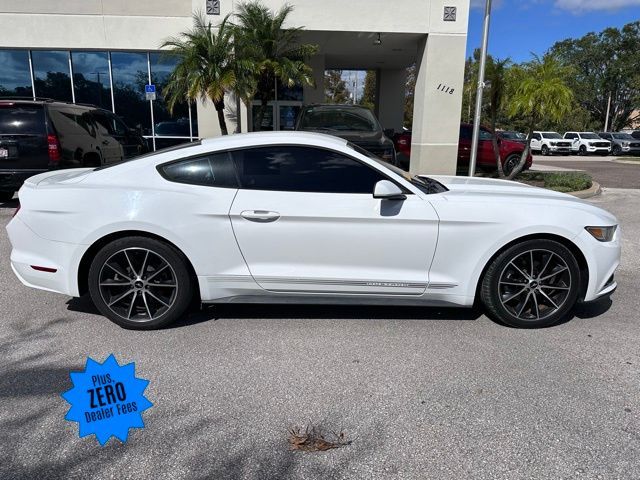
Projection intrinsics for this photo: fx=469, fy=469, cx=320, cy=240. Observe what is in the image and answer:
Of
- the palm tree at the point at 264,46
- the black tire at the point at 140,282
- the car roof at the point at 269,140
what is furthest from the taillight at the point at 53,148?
the palm tree at the point at 264,46

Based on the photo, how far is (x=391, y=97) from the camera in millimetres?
24391

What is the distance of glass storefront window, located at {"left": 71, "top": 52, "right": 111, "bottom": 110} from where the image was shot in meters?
15.9

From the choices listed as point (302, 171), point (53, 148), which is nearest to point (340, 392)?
point (302, 171)

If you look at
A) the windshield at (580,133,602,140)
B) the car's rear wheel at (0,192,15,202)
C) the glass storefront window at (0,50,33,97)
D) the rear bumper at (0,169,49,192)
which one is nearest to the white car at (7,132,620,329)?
the rear bumper at (0,169,49,192)

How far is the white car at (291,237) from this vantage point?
11.9 feet

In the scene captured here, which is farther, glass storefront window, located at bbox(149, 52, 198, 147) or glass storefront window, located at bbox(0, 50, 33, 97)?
glass storefront window, located at bbox(149, 52, 198, 147)

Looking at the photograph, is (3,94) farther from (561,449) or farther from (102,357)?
(561,449)

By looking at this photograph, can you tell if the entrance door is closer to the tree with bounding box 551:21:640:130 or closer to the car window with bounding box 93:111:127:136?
the car window with bounding box 93:111:127:136

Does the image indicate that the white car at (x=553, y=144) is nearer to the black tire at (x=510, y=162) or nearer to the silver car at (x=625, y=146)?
the silver car at (x=625, y=146)

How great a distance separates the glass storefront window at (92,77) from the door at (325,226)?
14917 mm

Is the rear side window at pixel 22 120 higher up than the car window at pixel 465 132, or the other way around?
the rear side window at pixel 22 120

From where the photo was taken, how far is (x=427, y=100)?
45.6 ft

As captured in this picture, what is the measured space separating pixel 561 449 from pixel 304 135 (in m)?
2.83

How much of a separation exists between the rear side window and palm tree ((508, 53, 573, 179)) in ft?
34.3
